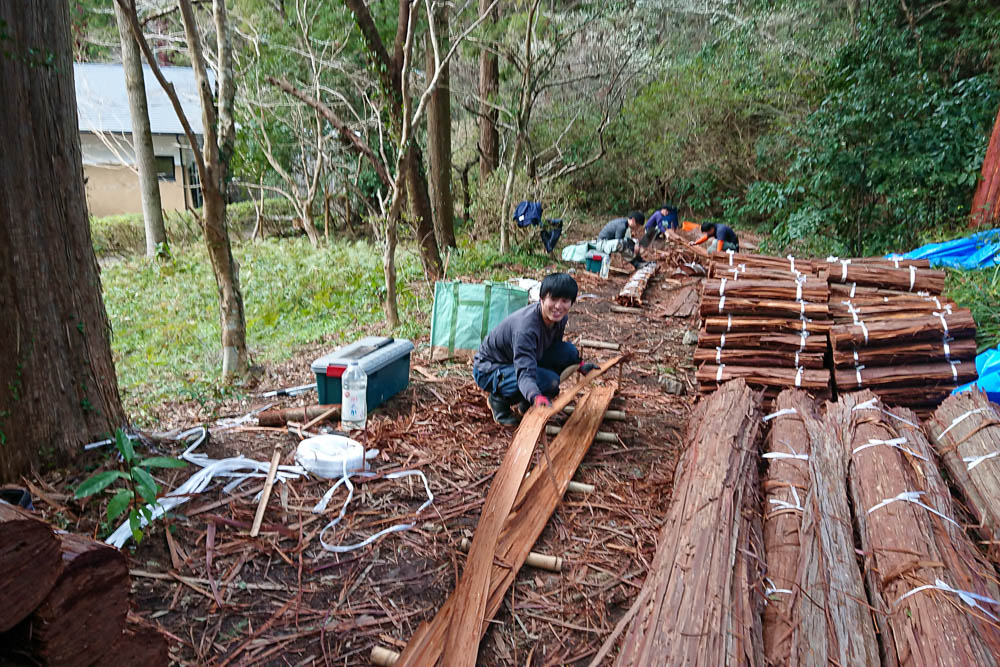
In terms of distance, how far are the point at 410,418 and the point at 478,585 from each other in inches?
75.9

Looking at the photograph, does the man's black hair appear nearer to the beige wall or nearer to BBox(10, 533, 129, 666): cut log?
BBox(10, 533, 129, 666): cut log

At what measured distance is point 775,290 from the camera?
216 inches

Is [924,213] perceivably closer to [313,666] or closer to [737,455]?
[737,455]

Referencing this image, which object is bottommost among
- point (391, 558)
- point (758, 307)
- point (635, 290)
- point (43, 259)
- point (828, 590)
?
point (391, 558)

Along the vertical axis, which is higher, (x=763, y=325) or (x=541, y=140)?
(x=541, y=140)

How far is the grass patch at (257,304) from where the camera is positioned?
6.20m

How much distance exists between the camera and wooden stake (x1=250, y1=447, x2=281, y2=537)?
2957 mm

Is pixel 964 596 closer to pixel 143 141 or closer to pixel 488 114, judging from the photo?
pixel 488 114

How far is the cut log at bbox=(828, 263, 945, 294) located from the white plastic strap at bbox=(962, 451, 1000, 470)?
3.12 meters

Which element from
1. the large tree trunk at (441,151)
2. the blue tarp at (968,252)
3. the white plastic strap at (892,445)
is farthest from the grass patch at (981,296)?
the large tree trunk at (441,151)

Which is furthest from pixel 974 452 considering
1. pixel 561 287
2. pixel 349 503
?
pixel 349 503

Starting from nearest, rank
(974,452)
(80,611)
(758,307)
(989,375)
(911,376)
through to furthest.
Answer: (80,611)
(974,452)
(989,375)
(911,376)
(758,307)

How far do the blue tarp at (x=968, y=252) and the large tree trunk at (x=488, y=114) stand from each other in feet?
27.3

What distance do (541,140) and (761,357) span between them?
12.5 m
